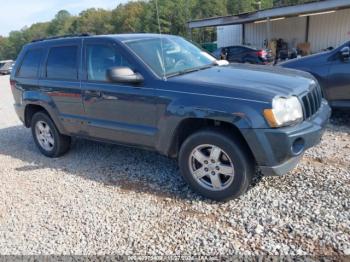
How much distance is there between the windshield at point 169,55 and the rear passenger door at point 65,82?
1.01 metres

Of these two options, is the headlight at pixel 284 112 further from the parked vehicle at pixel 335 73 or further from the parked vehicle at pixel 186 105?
the parked vehicle at pixel 335 73

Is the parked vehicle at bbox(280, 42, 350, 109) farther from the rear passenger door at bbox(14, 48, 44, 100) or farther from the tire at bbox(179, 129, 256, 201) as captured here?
the rear passenger door at bbox(14, 48, 44, 100)

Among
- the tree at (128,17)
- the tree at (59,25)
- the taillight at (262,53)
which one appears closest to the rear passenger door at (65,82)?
the taillight at (262,53)

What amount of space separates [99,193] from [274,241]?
2.19 m

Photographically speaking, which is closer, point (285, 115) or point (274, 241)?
point (274, 241)

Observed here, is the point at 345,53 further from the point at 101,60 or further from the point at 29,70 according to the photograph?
the point at 29,70

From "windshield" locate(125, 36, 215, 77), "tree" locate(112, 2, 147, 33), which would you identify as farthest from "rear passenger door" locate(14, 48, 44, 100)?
"tree" locate(112, 2, 147, 33)

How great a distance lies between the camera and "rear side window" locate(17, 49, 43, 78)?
17.7 feet

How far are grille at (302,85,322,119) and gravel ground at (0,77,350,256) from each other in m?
0.83

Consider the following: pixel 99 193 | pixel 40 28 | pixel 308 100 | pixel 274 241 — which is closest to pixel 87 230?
pixel 99 193

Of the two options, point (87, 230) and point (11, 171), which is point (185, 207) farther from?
point (11, 171)

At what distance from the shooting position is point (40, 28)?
99000 millimetres

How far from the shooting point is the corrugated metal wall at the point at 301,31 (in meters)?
23.4

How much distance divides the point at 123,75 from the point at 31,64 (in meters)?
2.45
